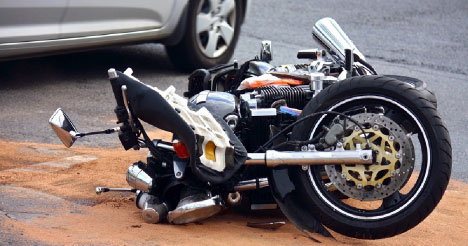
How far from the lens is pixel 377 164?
17.6 ft

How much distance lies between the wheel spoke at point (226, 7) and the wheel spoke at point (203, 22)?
194 millimetres

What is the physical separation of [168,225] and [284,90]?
1.02 meters

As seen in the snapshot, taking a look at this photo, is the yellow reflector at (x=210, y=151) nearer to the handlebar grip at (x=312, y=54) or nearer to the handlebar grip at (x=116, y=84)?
the handlebar grip at (x=116, y=84)

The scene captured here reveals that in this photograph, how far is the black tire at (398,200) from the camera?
17.3 feet

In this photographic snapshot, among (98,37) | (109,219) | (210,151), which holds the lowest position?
(98,37)

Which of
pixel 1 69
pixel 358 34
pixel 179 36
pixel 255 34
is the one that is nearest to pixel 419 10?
pixel 358 34

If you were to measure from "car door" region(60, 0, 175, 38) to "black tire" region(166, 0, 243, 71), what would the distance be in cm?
28

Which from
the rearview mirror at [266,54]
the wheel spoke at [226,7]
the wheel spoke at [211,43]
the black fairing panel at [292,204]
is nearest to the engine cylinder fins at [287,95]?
the black fairing panel at [292,204]

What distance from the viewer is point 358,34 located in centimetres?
1221

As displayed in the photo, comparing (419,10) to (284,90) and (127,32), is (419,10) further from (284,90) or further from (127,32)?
(284,90)

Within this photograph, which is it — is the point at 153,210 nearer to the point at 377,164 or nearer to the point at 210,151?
the point at 210,151

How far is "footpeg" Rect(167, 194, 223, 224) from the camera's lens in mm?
5379

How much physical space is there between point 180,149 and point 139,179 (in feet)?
1.25

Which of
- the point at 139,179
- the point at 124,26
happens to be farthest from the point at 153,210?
the point at 124,26
